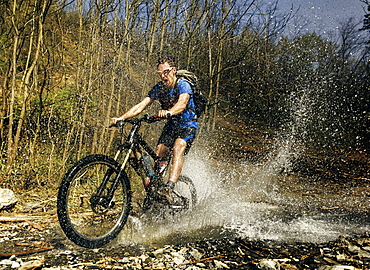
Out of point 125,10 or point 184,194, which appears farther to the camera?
point 125,10

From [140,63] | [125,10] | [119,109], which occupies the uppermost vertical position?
[125,10]

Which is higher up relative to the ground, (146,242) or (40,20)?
(40,20)

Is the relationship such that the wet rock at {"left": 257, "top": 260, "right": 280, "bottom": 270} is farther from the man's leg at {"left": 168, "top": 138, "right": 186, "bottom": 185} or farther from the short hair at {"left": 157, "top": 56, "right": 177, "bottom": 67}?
the short hair at {"left": 157, "top": 56, "right": 177, "bottom": 67}

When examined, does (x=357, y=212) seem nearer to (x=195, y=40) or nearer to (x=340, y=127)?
(x=195, y=40)

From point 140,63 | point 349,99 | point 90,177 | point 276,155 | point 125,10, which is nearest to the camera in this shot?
point 90,177

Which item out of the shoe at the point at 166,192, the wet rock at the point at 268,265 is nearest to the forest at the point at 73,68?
the shoe at the point at 166,192

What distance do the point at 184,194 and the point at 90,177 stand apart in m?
1.80

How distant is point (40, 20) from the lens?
210 inches

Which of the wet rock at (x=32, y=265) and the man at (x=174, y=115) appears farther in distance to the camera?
the man at (x=174, y=115)

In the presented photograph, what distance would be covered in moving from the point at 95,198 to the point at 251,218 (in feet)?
8.58

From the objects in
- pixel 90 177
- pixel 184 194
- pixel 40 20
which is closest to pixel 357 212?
pixel 184 194

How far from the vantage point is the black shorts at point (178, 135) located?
4672 millimetres

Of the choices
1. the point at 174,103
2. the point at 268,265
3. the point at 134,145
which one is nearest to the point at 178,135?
the point at 174,103

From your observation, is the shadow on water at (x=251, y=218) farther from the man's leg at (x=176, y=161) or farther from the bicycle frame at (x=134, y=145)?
the bicycle frame at (x=134, y=145)
